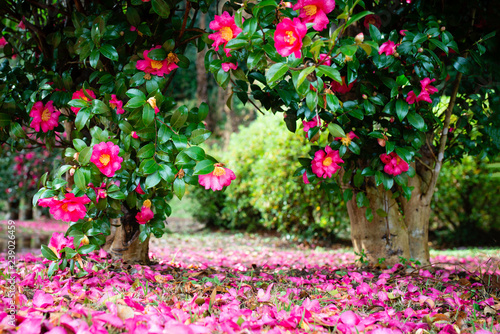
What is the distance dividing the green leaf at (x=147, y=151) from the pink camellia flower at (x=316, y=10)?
2.28 feet

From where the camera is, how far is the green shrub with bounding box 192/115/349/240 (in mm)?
5305

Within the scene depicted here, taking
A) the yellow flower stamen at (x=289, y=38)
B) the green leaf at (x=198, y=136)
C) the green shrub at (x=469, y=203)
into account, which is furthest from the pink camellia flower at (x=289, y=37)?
the green shrub at (x=469, y=203)

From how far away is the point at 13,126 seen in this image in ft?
5.74

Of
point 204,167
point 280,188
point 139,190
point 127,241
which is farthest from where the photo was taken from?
point 280,188

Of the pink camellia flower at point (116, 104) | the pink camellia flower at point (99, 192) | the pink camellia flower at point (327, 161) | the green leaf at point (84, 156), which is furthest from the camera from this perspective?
the pink camellia flower at point (327, 161)

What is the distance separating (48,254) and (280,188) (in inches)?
164

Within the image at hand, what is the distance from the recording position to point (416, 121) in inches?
65.9

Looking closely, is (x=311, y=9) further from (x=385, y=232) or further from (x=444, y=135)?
(x=385, y=232)

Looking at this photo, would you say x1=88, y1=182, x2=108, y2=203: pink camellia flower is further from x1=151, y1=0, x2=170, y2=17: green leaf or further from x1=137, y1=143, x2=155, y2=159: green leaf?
x1=151, y1=0, x2=170, y2=17: green leaf

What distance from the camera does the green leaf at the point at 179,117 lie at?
52.7 inches

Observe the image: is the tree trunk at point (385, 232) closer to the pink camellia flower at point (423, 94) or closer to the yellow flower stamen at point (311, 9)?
the pink camellia flower at point (423, 94)

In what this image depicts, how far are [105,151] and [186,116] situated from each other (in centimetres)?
32

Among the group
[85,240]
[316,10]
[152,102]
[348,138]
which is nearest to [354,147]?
[348,138]

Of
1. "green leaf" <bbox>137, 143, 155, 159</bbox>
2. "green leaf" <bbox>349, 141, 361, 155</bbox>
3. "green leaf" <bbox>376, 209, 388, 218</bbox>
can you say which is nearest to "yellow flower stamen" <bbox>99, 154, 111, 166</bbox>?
"green leaf" <bbox>137, 143, 155, 159</bbox>
